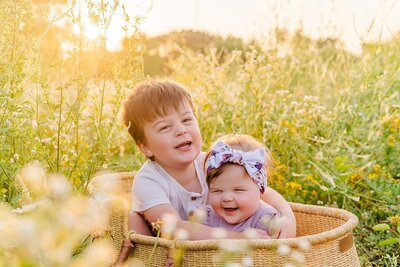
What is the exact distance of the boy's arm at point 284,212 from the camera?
2.76m

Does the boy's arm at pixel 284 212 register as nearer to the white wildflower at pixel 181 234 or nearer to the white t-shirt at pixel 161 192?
the white t-shirt at pixel 161 192

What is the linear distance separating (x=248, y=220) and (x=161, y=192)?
36 cm

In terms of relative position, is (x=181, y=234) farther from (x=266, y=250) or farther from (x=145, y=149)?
(x=145, y=149)

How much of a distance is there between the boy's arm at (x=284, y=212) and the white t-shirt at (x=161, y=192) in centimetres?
26

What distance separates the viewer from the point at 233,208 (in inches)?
106

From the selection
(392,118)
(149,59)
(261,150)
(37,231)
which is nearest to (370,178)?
(392,118)

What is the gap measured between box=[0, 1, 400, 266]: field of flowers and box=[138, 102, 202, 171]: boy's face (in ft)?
0.58

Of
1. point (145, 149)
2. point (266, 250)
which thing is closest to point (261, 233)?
point (266, 250)

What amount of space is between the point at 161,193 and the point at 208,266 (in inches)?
24.2

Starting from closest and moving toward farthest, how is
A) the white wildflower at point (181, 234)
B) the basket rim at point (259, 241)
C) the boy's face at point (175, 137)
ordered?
the white wildflower at point (181, 234) < the basket rim at point (259, 241) < the boy's face at point (175, 137)

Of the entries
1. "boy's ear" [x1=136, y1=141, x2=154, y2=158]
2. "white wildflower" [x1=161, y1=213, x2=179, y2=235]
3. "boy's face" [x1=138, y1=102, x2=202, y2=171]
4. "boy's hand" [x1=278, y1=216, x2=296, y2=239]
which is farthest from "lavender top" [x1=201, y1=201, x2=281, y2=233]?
"white wildflower" [x1=161, y1=213, x2=179, y2=235]

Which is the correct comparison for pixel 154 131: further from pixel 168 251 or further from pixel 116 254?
pixel 168 251

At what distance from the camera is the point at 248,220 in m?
2.72

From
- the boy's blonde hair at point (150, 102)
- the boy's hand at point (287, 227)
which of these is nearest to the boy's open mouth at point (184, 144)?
the boy's blonde hair at point (150, 102)
